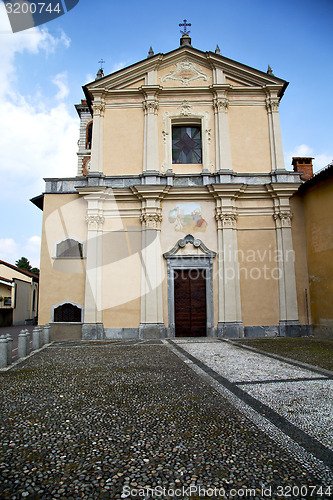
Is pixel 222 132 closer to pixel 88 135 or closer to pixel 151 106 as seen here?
pixel 151 106

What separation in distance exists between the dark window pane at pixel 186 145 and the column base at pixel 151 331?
7338 millimetres

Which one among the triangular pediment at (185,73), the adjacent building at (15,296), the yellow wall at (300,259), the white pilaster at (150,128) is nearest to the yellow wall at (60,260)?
the white pilaster at (150,128)

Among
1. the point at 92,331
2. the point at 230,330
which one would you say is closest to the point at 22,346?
the point at 92,331

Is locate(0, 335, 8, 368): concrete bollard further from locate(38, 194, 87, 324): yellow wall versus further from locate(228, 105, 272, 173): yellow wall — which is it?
locate(228, 105, 272, 173): yellow wall

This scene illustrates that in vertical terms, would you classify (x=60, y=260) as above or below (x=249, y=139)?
below

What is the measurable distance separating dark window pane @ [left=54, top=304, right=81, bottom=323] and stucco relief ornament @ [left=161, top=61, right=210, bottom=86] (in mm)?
11138

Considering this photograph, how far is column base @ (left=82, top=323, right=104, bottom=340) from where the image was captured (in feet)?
41.1

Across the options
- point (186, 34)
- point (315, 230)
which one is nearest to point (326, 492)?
point (315, 230)

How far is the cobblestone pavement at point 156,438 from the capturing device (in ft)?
8.13

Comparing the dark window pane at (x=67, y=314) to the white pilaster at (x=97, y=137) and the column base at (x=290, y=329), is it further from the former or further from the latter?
the column base at (x=290, y=329)

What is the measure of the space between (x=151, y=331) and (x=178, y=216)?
4.90 metres

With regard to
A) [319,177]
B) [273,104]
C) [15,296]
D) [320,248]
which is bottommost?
[15,296]

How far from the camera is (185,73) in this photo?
15.1 m

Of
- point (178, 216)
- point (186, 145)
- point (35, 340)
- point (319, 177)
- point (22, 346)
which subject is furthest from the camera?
point (186, 145)
